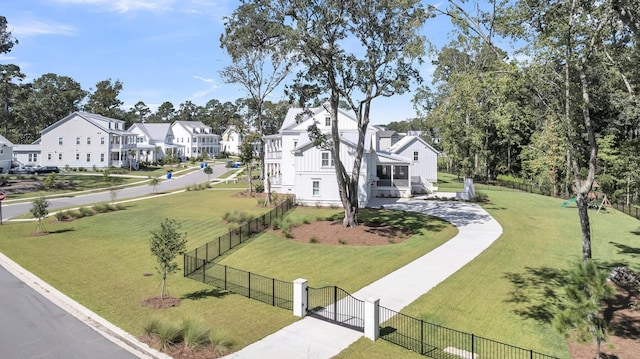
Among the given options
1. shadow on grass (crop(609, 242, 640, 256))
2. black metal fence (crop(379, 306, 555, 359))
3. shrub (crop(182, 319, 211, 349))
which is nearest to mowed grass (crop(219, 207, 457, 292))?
black metal fence (crop(379, 306, 555, 359))

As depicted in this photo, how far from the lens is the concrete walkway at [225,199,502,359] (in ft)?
37.4

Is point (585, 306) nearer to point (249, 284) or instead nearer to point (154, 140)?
point (249, 284)

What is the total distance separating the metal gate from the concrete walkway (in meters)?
0.45

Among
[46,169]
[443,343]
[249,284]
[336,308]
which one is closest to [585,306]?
[443,343]

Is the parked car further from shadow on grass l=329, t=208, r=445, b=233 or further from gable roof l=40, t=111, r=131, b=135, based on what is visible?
shadow on grass l=329, t=208, r=445, b=233

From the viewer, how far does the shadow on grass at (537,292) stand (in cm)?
1431

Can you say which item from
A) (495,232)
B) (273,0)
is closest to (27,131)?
(273,0)

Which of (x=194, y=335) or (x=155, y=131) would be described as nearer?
(x=194, y=335)

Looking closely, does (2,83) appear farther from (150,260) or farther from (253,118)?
(150,260)

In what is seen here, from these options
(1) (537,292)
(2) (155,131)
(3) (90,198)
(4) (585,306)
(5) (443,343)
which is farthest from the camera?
(2) (155,131)

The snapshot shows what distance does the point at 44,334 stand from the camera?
12.2 m

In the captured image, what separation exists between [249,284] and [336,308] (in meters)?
3.53

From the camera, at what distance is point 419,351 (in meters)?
11.5

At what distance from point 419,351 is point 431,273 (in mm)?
7267
